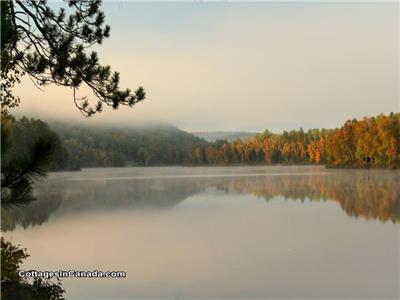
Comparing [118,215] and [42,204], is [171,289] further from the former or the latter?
[42,204]

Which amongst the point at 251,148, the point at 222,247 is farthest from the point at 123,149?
the point at 222,247

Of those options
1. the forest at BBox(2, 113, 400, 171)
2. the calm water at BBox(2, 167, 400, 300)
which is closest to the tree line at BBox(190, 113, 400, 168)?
the forest at BBox(2, 113, 400, 171)

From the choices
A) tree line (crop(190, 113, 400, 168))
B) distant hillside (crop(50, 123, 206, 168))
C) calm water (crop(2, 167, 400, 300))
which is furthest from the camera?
distant hillside (crop(50, 123, 206, 168))

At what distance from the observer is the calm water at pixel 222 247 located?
6.29 m

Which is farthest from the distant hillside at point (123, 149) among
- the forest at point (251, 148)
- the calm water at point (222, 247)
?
the calm water at point (222, 247)

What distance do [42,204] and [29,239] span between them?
779cm

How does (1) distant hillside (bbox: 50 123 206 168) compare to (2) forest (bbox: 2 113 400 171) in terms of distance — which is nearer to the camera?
(2) forest (bbox: 2 113 400 171)

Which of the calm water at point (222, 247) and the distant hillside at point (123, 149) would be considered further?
the distant hillside at point (123, 149)

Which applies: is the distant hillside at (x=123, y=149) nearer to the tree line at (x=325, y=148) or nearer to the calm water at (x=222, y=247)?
the tree line at (x=325, y=148)

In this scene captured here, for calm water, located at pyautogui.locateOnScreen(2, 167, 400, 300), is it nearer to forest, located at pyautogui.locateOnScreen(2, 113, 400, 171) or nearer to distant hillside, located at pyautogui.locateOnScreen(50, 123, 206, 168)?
forest, located at pyautogui.locateOnScreen(2, 113, 400, 171)

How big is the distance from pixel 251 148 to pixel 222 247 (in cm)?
8975

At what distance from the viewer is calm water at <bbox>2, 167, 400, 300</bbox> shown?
20.7 ft

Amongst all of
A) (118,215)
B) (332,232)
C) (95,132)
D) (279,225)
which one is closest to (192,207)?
(118,215)

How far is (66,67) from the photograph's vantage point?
628cm
